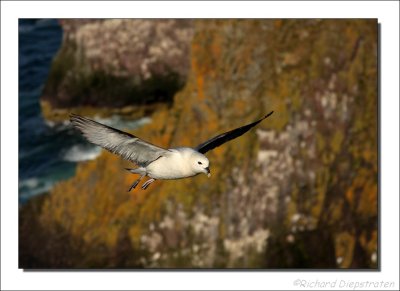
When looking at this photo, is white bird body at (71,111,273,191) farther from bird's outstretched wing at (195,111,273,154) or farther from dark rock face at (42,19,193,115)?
dark rock face at (42,19,193,115)

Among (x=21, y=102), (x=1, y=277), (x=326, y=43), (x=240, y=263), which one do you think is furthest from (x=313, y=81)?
(x=1, y=277)

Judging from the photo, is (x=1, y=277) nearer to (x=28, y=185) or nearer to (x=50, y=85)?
(x=28, y=185)

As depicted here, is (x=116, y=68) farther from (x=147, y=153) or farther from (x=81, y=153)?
(x=147, y=153)

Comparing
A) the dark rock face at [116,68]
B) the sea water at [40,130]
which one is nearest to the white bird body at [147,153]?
the sea water at [40,130]

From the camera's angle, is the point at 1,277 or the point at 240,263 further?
the point at 240,263

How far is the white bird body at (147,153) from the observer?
7.98m

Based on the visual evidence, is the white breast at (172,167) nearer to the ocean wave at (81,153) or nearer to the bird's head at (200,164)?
the bird's head at (200,164)

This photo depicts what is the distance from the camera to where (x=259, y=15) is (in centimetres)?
1194

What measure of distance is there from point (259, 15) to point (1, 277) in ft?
12.2

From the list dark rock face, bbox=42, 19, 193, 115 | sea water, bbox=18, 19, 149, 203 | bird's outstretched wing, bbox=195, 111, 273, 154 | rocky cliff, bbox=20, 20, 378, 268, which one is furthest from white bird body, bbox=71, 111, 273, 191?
dark rock face, bbox=42, 19, 193, 115

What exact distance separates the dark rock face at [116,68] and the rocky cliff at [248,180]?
179mm

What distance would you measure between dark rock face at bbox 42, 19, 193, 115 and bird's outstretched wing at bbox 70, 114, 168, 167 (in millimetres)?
4444

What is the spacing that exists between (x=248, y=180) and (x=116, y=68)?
1.87 meters

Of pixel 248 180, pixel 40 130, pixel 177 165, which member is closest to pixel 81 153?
pixel 40 130
